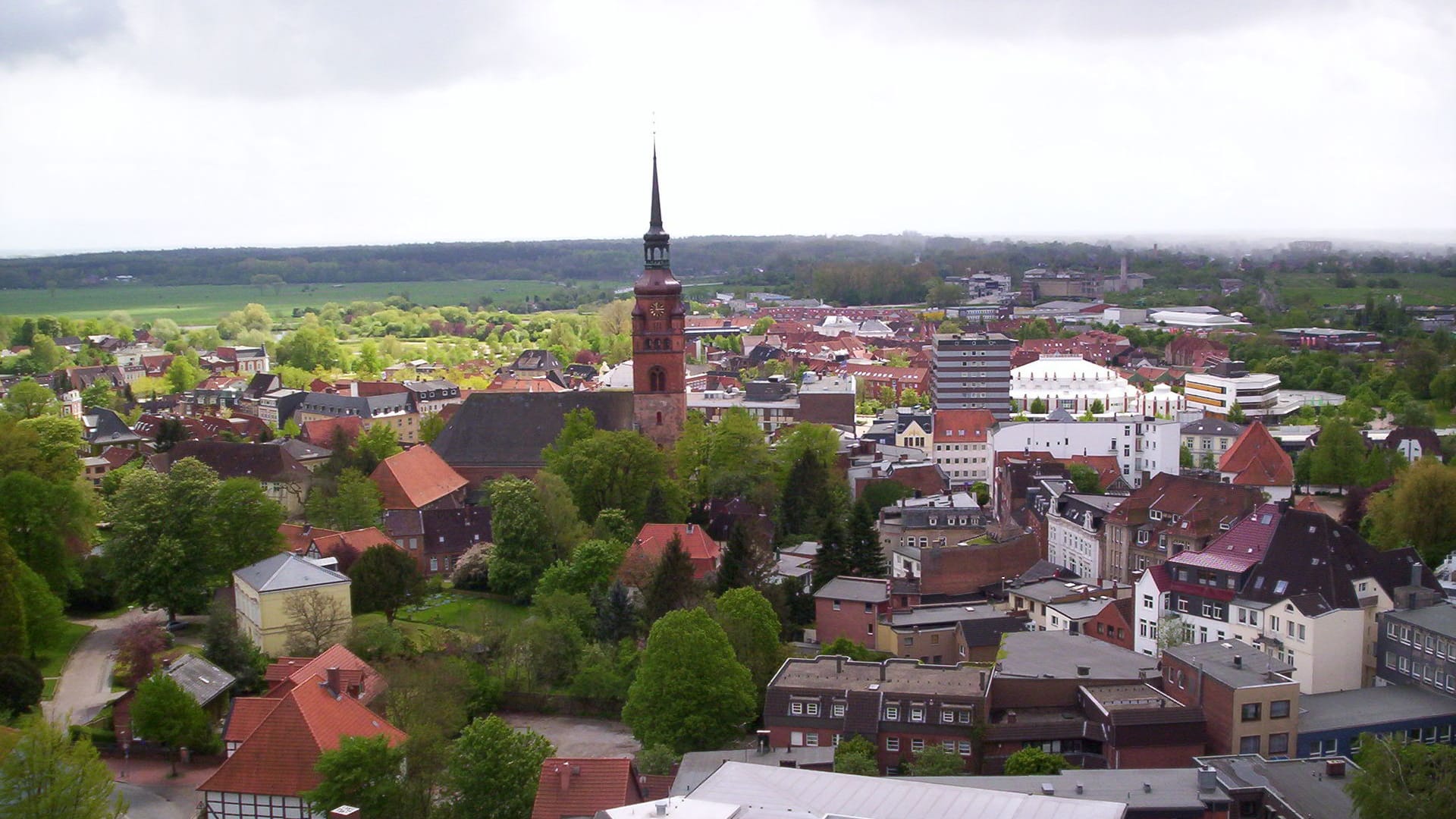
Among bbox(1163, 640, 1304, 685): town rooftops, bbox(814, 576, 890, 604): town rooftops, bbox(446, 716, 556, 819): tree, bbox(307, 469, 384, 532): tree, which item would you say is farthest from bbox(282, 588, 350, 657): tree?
bbox(1163, 640, 1304, 685): town rooftops

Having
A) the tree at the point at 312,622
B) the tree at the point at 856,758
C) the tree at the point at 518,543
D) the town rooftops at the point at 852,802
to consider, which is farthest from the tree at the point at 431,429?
the town rooftops at the point at 852,802

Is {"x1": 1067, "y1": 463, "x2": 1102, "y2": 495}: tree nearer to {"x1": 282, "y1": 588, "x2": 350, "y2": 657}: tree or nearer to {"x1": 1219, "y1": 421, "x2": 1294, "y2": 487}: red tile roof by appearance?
{"x1": 1219, "y1": 421, "x2": 1294, "y2": 487}: red tile roof

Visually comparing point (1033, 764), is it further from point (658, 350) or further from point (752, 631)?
point (658, 350)

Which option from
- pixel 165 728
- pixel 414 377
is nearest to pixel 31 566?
pixel 165 728

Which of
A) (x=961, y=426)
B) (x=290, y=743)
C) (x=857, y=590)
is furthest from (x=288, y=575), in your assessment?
(x=961, y=426)

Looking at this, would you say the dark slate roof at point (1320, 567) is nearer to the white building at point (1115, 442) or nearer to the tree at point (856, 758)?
the tree at point (856, 758)

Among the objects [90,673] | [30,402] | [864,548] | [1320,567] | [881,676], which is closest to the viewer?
[881,676]
